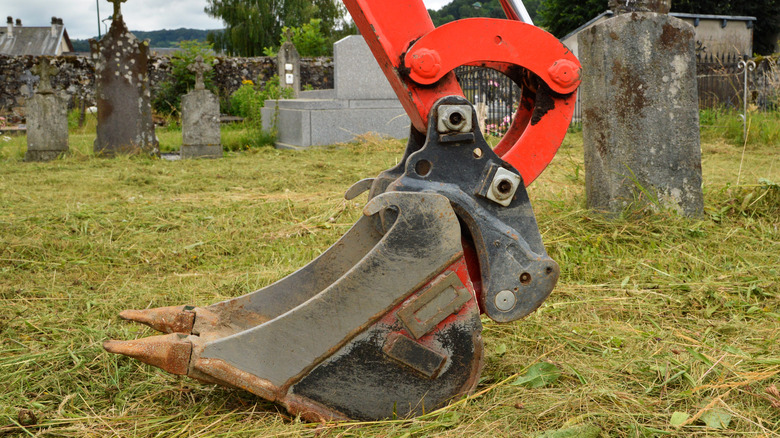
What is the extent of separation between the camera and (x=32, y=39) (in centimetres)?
5688

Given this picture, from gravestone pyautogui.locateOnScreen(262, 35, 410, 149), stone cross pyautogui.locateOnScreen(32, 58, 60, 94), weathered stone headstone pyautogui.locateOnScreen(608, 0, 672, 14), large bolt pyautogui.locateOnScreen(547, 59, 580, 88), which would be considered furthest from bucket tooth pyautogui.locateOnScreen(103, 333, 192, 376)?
stone cross pyautogui.locateOnScreen(32, 58, 60, 94)

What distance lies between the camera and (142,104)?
8742 mm

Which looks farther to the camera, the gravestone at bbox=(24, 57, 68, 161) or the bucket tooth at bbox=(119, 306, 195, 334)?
the gravestone at bbox=(24, 57, 68, 161)

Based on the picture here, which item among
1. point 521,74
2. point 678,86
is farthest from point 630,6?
point 521,74

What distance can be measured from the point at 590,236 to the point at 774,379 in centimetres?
160

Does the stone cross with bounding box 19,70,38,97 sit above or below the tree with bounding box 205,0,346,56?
below

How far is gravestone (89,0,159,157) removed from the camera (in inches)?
337

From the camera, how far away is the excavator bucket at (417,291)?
61.6 inches

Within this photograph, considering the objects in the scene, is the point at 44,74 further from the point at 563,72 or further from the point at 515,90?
the point at 563,72

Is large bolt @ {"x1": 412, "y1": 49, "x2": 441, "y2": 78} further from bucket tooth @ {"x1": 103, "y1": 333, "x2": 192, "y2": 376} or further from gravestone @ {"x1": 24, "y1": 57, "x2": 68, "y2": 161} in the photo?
gravestone @ {"x1": 24, "y1": 57, "x2": 68, "y2": 161}

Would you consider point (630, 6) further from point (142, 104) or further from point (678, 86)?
point (142, 104)

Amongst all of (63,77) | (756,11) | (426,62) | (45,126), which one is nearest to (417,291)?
(426,62)

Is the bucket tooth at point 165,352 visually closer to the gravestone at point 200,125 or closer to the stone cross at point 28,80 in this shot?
the gravestone at point 200,125

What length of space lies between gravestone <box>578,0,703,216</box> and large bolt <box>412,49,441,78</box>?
7.25 ft
